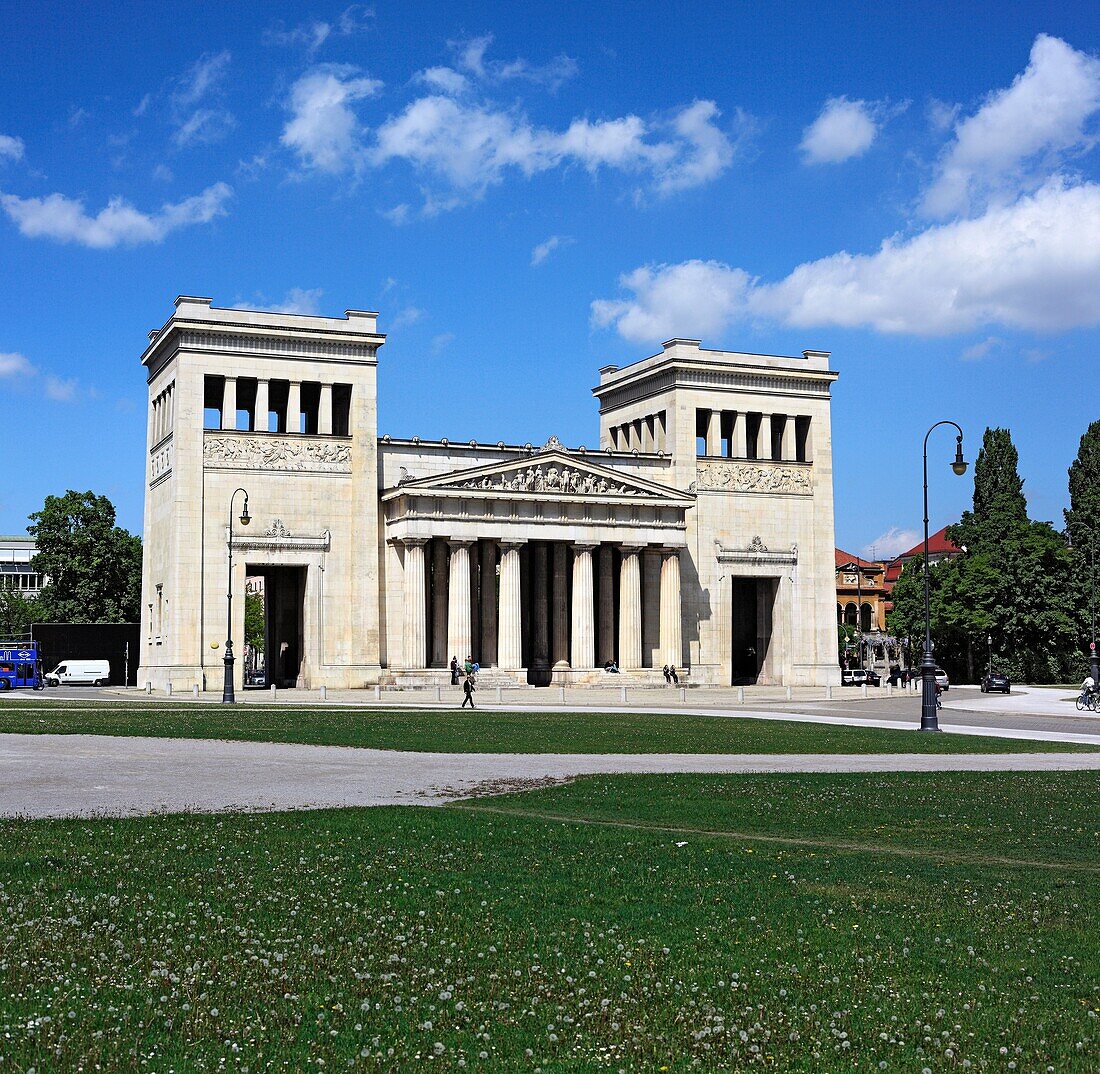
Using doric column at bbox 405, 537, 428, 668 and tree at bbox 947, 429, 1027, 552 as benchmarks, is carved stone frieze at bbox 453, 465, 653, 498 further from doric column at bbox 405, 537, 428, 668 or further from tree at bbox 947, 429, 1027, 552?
tree at bbox 947, 429, 1027, 552

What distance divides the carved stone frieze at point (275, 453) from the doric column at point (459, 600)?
358 inches

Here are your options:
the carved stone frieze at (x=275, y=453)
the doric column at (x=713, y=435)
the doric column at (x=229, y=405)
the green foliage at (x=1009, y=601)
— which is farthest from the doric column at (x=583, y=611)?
the green foliage at (x=1009, y=601)

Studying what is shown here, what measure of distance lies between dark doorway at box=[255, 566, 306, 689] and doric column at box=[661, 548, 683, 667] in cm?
2546

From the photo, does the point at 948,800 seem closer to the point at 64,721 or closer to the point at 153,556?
the point at 64,721

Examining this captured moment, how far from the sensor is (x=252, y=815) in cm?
2138

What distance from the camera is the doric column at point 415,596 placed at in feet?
300

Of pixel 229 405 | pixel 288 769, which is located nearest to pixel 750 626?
pixel 229 405

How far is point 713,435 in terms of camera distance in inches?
4151

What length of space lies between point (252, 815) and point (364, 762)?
1079 centimetres

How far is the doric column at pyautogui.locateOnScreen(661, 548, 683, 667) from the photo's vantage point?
99375 millimetres

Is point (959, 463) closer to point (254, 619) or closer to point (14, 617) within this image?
point (14, 617)

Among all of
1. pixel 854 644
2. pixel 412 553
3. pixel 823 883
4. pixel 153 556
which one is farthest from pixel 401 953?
pixel 854 644

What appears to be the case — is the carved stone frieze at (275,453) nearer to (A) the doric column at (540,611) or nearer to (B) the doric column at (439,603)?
(B) the doric column at (439,603)

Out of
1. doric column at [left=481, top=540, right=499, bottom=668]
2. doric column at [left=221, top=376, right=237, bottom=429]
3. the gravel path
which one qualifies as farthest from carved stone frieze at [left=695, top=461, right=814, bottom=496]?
the gravel path
